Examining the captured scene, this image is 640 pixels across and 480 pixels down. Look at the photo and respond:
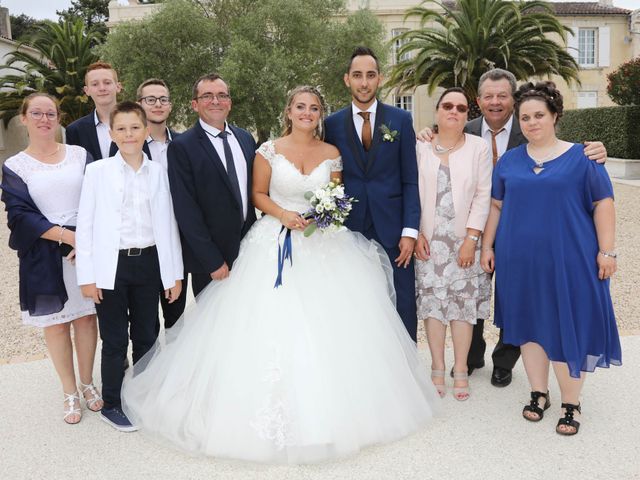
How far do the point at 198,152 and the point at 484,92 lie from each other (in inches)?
84.9

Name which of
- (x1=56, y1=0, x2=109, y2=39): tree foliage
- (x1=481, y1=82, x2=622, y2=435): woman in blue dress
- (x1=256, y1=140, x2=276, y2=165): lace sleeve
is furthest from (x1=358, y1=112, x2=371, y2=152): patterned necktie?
(x1=56, y1=0, x2=109, y2=39): tree foliage

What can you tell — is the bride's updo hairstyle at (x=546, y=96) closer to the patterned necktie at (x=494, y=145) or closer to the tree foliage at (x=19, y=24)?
the patterned necktie at (x=494, y=145)

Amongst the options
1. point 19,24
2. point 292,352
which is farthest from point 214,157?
point 19,24

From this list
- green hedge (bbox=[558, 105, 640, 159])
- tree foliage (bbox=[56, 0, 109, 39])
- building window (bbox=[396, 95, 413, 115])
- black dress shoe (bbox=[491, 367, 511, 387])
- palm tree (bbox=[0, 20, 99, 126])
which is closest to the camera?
black dress shoe (bbox=[491, 367, 511, 387])

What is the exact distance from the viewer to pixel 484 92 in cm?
411

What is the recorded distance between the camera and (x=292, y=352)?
10.7 feet

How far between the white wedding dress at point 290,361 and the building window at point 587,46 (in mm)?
33729

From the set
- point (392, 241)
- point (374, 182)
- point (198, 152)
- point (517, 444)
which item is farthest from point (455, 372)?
point (198, 152)

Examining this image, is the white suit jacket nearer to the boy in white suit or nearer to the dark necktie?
the boy in white suit

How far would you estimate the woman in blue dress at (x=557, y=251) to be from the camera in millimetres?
3309

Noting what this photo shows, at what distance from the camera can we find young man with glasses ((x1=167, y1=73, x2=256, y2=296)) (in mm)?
3639

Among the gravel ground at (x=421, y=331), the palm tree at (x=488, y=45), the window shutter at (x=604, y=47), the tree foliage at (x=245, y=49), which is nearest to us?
the gravel ground at (x=421, y=331)

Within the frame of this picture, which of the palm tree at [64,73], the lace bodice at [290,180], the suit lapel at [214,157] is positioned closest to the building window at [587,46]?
the palm tree at [64,73]

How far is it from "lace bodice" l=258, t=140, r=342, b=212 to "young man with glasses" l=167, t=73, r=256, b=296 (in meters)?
0.23
